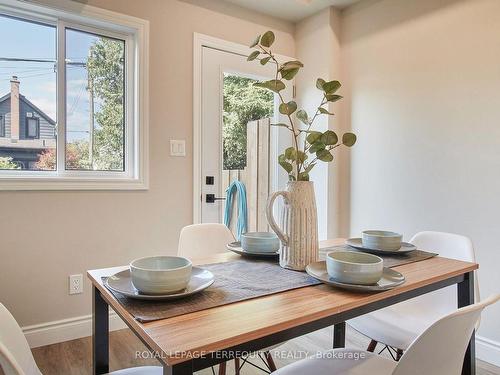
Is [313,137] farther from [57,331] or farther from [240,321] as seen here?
[57,331]

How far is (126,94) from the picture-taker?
2529 mm

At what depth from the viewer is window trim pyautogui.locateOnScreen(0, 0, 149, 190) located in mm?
2178

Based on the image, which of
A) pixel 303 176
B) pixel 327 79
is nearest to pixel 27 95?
pixel 303 176

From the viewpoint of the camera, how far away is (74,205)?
2285 millimetres

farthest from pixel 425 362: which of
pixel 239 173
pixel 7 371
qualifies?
pixel 239 173

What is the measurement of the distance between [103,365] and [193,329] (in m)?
0.57

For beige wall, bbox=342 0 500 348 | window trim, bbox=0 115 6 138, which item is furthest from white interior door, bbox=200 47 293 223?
window trim, bbox=0 115 6 138

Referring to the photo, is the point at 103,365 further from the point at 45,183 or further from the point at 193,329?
the point at 45,183

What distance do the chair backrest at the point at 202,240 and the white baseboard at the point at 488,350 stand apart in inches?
63.4

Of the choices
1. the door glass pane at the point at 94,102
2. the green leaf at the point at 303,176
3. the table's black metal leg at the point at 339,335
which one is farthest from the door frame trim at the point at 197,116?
the green leaf at the point at 303,176

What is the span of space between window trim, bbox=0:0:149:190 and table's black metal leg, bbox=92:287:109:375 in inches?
52.6

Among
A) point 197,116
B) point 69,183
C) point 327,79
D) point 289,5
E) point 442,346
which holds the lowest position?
point 442,346

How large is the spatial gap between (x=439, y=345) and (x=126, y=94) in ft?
7.78

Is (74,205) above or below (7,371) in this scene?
above
